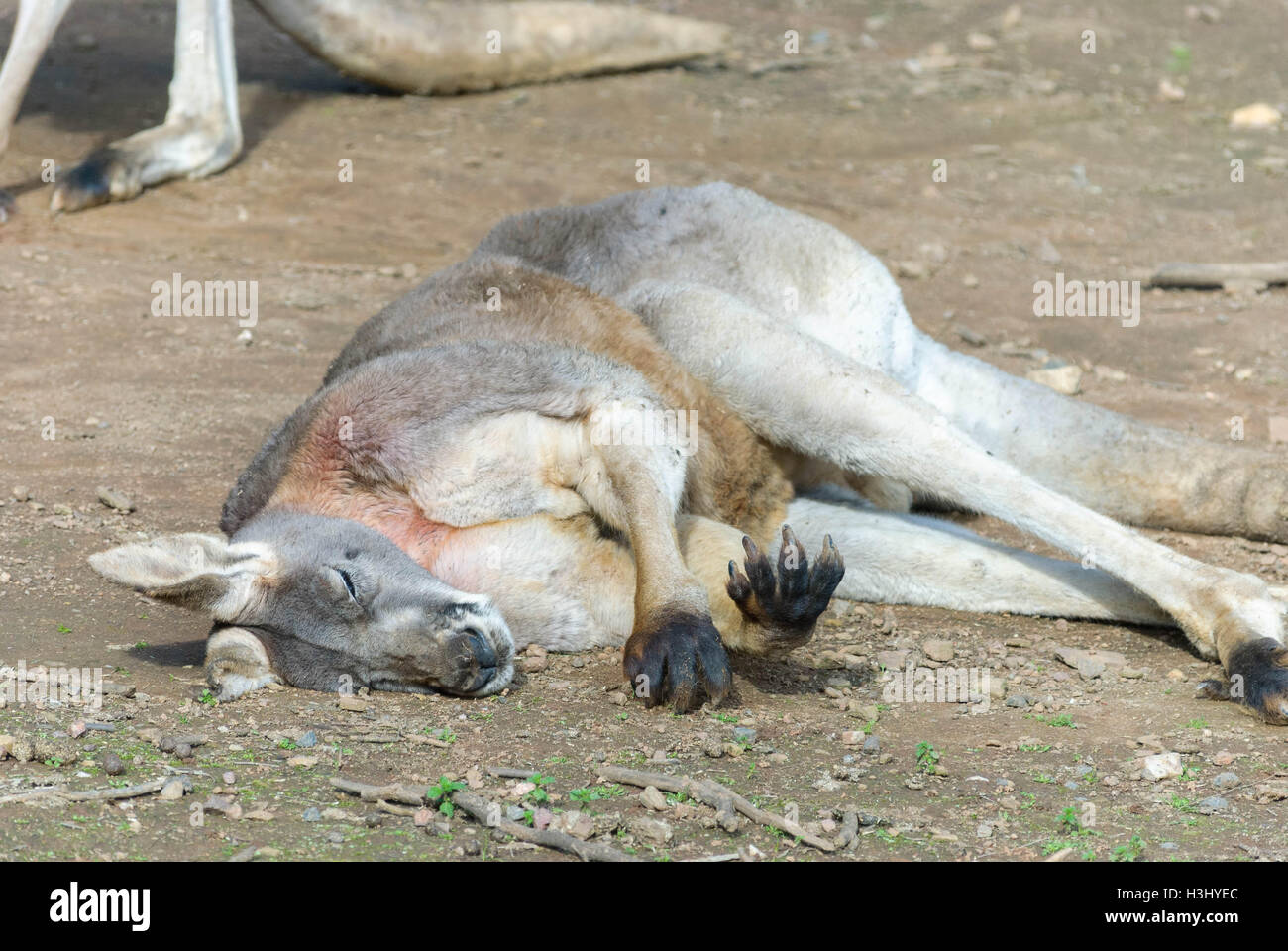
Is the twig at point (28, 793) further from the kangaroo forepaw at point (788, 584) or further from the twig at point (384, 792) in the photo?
the kangaroo forepaw at point (788, 584)

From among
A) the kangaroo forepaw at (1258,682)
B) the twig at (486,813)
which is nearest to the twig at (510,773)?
the twig at (486,813)

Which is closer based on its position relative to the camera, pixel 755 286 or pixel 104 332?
pixel 755 286

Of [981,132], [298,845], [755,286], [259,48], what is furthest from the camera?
[259,48]

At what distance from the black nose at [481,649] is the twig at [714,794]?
0.57 meters

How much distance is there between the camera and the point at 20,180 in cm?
852

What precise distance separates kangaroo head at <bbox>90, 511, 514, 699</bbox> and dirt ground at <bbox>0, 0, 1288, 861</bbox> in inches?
3.6

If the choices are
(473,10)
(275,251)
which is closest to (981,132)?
(473,10)

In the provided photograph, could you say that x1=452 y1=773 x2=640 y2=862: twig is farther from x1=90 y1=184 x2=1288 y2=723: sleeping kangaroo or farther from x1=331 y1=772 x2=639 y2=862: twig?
x1=90 y1=184 x2=1288 y2=723: sleeping kangaroo

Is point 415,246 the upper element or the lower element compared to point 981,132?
lower

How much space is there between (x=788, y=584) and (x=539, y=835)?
1092 millimetres

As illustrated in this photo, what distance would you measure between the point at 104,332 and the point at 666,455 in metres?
3.56

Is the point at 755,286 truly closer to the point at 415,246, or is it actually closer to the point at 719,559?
the point at 719,559

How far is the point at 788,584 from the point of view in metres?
3.69

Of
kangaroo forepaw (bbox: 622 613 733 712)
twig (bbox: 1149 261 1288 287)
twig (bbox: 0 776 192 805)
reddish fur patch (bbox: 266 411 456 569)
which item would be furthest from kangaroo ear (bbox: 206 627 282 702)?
twig (bbox: 1149 261 1288 287)
